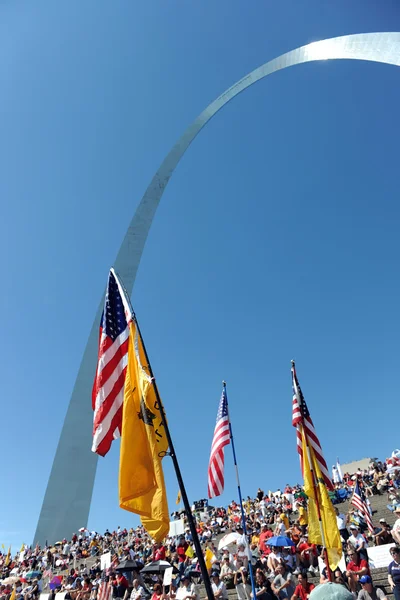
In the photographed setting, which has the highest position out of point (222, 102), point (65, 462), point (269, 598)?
point (222, 102)

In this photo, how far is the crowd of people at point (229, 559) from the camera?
858 centimetres

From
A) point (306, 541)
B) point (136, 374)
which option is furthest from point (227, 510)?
point (136, 374)

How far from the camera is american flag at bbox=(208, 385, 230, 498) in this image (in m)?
9.58

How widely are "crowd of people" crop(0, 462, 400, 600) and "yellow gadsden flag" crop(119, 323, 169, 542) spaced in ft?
13.6

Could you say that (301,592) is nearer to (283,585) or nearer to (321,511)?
(283,585)

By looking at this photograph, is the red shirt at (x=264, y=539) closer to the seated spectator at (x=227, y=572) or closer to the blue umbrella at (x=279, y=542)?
the seated spectator at (x=227, y=572)

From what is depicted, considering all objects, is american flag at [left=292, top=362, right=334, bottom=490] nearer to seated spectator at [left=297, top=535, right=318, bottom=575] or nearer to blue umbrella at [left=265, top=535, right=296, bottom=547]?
blue umbrella at [left=265, top=535, right=296, bottom=547]

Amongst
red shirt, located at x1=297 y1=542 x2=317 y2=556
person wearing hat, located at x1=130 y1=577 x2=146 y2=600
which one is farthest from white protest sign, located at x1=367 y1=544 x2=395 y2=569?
person wearing hat, located at x1=130 y1=577 x2=146 y2=600

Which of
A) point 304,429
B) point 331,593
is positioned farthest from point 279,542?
point 331,593

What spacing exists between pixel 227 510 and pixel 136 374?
20.9 meters

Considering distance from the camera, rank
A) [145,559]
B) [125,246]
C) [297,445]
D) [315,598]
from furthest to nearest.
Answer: [125,246] → [145,559] → [297,445] → [315,598]

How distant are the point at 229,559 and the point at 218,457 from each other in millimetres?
3961

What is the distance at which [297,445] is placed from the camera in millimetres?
9156

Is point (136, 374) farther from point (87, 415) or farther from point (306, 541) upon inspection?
point (87, 415)
